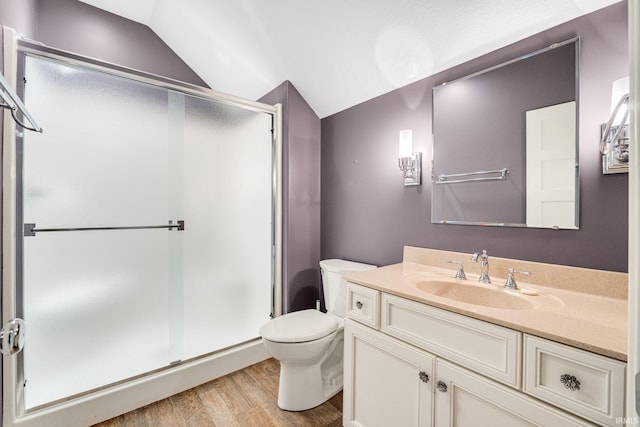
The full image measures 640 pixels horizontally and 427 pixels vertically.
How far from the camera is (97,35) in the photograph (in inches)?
81.4

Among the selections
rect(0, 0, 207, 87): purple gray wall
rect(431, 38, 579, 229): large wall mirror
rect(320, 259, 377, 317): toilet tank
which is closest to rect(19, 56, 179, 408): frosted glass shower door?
rect(0, 0, 207, 87): purple gray wall

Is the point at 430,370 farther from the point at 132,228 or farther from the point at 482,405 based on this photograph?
the point at 132,228

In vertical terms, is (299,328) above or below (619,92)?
below

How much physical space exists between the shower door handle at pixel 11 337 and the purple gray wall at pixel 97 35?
5.28ft

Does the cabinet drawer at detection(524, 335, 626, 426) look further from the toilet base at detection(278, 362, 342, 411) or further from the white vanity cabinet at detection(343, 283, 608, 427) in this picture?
the toilet base at detection(278, 362, 342, 411)

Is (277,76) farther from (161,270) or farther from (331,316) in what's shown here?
(331,316)

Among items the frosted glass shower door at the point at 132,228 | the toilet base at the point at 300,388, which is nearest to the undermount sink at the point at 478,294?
the toilet base at the point at 300,388

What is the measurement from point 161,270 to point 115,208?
467mm

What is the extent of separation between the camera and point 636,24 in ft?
1.27

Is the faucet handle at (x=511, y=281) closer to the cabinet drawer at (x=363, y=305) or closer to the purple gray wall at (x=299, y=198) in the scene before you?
the cabinet drawer at (x=363, y=305)

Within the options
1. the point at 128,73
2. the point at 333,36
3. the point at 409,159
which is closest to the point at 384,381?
the point at 409,159

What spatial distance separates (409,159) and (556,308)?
3.30ft

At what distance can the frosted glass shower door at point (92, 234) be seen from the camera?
56.1 inches

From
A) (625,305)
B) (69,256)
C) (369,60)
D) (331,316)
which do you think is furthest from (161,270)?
(625,305)
